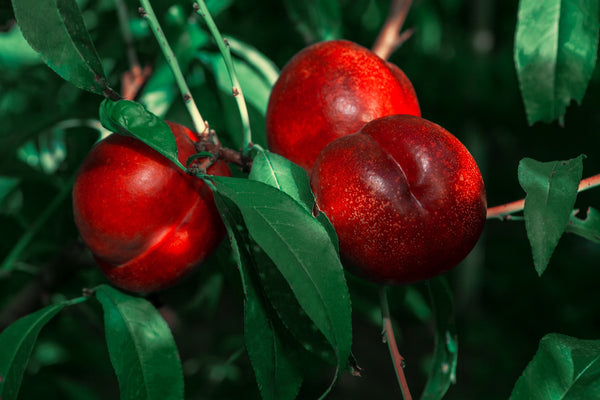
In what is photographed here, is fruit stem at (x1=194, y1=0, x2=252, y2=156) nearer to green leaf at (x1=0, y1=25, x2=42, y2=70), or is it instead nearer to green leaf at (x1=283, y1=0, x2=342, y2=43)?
green leaf at (x1=283, y1=0, x2=342, y2=43)

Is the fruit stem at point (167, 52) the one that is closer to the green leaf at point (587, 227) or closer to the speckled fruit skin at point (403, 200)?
Answer: the speckled fruit skin at point (403, 200)

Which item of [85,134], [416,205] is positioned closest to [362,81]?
[416,205]

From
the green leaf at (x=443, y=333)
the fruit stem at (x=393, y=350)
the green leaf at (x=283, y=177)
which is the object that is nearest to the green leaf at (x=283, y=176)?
the green leaf at (x=283, y=177)

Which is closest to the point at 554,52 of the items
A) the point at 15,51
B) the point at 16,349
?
the point at 16,349

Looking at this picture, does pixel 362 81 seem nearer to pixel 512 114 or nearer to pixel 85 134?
pixel 85 134

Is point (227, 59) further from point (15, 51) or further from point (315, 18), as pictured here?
point (15, 51)

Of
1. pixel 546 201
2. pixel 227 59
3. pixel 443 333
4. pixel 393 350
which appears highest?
pixel 227 59
